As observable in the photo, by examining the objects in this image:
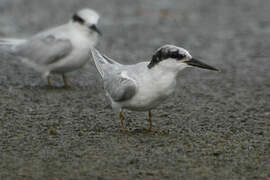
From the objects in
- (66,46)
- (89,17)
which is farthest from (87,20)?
(66,46)

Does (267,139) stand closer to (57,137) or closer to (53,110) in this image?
(57,137)

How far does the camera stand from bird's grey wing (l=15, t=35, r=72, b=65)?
24.5ft

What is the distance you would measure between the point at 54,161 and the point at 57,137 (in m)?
0.74

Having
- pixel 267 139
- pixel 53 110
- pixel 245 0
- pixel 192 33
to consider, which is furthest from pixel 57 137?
pixel 245 0

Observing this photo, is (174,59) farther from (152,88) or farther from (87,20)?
(87,20)

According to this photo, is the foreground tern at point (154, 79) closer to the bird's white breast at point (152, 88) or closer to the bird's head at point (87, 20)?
the bird's white breast at point (152, 88)

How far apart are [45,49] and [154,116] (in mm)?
2024

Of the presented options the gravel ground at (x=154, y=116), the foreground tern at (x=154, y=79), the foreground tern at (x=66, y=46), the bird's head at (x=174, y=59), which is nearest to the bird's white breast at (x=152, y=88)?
the foreground tern at (x=154, y=79)

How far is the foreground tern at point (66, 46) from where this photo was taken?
7.48 m

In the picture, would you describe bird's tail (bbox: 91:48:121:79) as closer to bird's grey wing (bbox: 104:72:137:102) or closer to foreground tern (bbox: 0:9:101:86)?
bird's grey wing (bbox: 104:72:137:102)

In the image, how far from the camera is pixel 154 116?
20.9ft

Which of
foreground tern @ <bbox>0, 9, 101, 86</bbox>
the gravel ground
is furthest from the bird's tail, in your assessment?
foreground tern @ <bbox>0, 9, 101, 86</bbox>

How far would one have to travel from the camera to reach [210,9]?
13430 millimetres

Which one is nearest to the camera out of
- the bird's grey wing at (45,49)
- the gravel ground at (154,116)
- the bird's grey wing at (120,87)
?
the gravel ground at (154,116)
